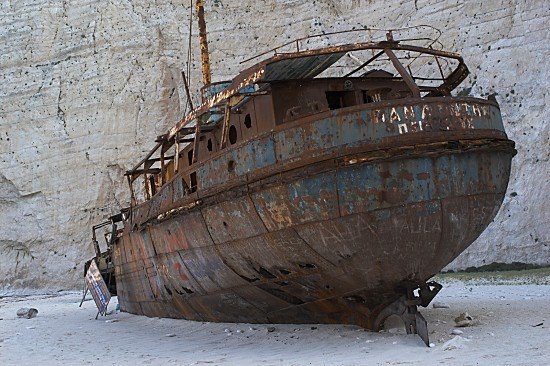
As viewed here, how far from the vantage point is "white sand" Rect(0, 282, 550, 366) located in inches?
227

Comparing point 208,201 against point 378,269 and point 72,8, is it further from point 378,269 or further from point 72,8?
point 72,8

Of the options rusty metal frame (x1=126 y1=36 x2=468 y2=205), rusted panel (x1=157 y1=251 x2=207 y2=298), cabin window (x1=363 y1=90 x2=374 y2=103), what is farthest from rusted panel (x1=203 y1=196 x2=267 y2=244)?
cabin window (x1=363 y1=90 x2=374 y2=103)

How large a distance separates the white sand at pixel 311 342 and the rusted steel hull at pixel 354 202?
1.88 ft

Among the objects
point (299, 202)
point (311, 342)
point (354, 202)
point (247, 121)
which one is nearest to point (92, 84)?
point (247, 121)

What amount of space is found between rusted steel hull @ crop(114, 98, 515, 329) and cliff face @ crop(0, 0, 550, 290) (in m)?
17.2

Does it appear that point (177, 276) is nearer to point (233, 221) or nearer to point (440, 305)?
point (233, 221)

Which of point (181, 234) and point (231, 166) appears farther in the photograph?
point (181, 234)

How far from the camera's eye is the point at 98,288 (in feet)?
45.0

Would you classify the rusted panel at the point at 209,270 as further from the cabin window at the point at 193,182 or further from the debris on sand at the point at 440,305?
the debris on sand at the point at 440,305

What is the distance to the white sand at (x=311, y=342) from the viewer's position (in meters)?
5.77

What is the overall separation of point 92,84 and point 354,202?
2257 cm

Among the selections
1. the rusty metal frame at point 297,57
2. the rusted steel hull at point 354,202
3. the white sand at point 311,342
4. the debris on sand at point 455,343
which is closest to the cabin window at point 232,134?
the rusty metal frame at point 297,57

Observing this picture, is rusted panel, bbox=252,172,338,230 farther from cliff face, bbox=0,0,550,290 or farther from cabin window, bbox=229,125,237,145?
cliff face, bbox=0,0,550,290

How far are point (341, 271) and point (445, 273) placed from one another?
39.8 ft
